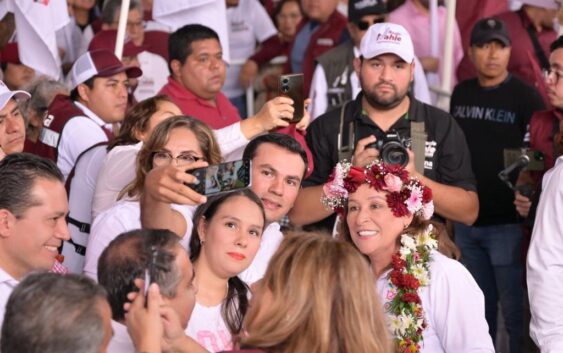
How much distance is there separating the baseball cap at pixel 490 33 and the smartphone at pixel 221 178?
3.94 meters

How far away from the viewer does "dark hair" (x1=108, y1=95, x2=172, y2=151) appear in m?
6.65

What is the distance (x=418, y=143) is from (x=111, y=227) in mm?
1899

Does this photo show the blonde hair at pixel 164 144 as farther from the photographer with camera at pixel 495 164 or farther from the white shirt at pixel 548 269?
the photographer with camera at pixel 495 164

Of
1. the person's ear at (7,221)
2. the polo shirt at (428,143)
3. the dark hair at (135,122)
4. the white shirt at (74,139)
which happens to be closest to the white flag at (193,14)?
the white shirt at (74,139)

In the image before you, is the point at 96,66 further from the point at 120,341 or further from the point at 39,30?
the point at 120,341

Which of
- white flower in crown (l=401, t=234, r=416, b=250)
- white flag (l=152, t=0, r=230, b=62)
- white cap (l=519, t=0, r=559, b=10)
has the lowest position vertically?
white flower in crown (l=401, t=234, r=416, b=250)

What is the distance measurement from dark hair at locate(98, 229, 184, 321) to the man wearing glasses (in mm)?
4419

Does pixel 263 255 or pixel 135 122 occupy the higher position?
pixel 135 122

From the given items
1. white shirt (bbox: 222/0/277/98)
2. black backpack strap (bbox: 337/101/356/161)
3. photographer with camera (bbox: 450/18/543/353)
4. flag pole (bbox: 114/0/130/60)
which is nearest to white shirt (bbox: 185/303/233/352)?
black backpack strap (bbox: 337/101/356/161)

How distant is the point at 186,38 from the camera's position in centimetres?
827

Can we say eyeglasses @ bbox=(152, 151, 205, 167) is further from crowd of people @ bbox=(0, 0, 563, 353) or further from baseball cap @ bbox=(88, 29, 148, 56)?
baseball cap @ bbox=(88, 29, 148, 56)

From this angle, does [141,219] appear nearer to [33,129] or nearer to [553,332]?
[553,332]

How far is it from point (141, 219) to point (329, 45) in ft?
15.8

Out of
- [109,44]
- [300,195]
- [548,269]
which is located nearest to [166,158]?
[300,195]
